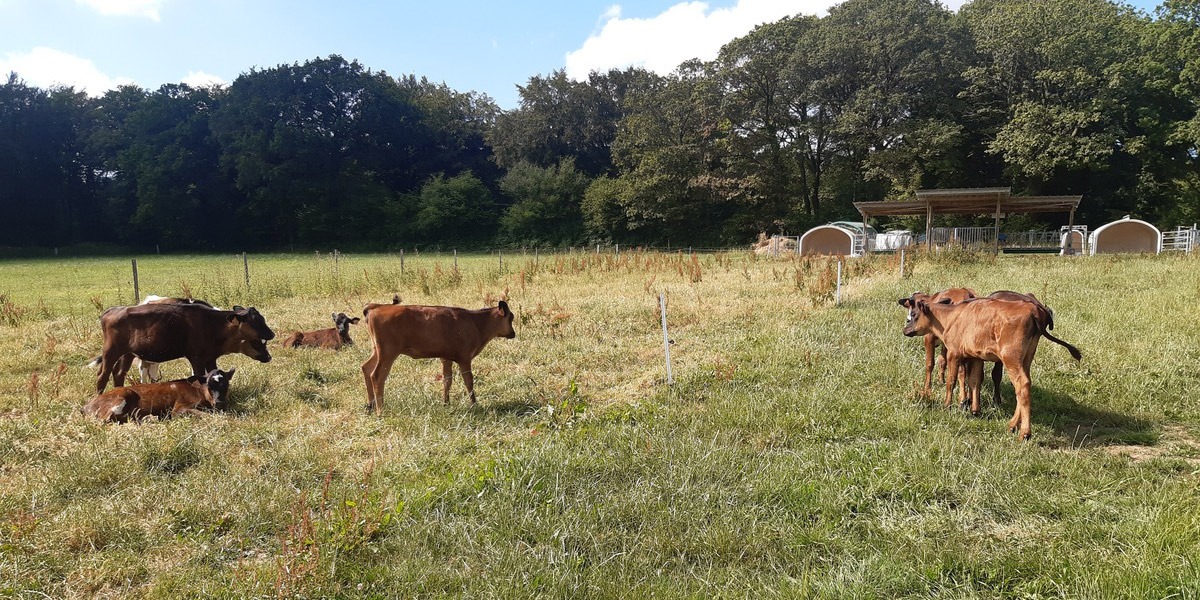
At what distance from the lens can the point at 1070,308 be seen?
10125 mm

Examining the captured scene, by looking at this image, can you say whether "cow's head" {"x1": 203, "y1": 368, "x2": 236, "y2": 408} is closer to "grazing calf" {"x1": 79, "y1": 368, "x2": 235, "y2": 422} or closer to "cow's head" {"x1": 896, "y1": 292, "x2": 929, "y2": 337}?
"grazing calf" {"x1": 79, "y1": 368, "x2": 235, "y2": 422}

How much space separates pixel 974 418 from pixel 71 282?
84.0 feet

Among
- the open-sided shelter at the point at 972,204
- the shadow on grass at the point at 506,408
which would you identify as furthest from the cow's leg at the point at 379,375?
the open-sided shelter at the point at 972,204

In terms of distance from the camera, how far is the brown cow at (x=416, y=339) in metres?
6.05

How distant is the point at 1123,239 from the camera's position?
28203mm

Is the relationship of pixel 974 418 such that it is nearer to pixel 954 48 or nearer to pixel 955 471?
pixel 955 471

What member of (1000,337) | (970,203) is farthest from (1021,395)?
(970,203)

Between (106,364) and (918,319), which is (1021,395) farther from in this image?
(106,364)

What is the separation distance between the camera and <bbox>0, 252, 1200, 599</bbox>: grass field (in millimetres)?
3143

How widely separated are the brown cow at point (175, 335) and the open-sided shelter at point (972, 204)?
85.5ft

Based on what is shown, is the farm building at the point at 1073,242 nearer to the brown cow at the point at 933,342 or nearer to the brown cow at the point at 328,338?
the brown cow at the point at 933,342

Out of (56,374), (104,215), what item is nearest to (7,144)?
(104,215)

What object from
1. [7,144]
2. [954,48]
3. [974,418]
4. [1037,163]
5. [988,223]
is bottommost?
[974,418]

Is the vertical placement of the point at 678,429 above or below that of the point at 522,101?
below
